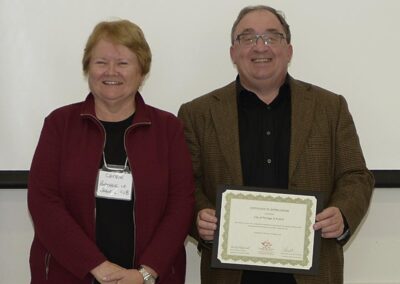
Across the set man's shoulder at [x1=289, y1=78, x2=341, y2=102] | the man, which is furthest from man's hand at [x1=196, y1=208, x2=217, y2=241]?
man's shoulder at [x1=289, y1=78, x2=341, y2=102]

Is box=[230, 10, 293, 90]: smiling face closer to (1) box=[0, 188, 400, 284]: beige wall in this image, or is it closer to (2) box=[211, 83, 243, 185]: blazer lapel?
(2) box=[211, 83, 243, 185]: blazer lapel

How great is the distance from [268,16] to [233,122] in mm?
477

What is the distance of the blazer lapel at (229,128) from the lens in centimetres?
221

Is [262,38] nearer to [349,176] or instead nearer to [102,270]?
[349,176]

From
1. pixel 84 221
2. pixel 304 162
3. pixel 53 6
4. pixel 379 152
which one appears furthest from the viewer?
pixel 379 152

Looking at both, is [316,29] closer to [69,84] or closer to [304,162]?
[304,162]

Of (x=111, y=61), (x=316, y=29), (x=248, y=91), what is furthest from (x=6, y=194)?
(x=316, y=29)

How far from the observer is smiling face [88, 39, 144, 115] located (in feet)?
6.81

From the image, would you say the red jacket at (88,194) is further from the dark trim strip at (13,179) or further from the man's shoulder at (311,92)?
the dark trim strip at (13,179)

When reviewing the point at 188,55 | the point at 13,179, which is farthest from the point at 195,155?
the point at 13,179

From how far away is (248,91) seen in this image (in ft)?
7.75

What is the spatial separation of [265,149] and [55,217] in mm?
860

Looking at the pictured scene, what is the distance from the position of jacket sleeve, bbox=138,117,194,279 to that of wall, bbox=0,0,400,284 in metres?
0.69

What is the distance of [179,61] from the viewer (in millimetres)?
2797
